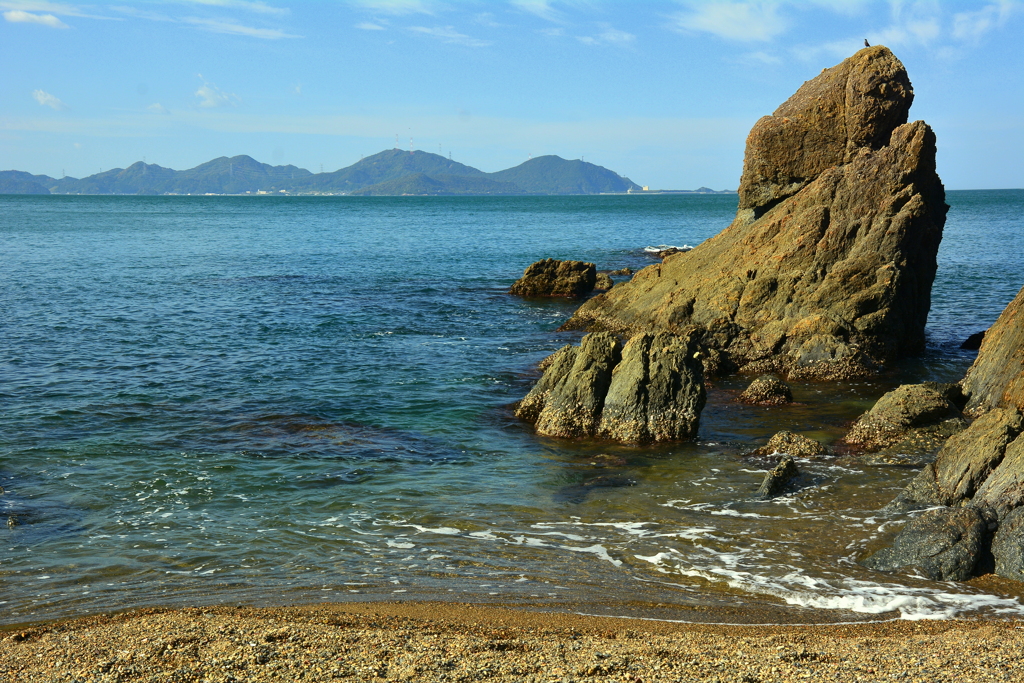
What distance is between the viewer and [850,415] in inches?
688

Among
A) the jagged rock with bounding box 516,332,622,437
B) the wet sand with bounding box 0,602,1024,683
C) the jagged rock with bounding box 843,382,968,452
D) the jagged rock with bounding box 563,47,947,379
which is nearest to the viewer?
the wet sand with bounding box 0,602,1024,683

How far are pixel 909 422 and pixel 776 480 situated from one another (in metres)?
4.38

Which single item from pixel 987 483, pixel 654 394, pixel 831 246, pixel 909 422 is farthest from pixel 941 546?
pixel 831 246

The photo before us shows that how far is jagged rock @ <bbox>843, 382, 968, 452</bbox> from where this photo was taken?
15172mm

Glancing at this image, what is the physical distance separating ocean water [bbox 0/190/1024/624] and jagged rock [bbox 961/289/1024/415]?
2425mm

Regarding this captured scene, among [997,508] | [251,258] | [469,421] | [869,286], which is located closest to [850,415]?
[869,286]

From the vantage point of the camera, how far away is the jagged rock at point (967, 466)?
11883 millimetres

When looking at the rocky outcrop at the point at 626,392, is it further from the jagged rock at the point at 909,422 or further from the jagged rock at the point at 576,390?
the jagged rock at the point at 909,422

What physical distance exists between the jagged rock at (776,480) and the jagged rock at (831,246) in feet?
25.7

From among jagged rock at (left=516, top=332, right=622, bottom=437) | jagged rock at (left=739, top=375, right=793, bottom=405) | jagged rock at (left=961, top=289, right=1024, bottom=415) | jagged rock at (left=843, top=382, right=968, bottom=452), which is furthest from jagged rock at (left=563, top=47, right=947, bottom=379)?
jagged rock at (left=516, top=332, right=622, bottom=437)

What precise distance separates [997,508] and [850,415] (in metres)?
6.76

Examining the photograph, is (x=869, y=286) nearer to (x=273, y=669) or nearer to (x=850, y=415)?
(x=850, y=415)

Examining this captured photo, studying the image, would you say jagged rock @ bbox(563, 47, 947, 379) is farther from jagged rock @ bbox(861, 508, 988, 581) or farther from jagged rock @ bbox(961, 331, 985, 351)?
jagged rock @ bbox(861, 508, 988, 581)

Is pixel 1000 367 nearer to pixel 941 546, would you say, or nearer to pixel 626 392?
pixel 626 392
